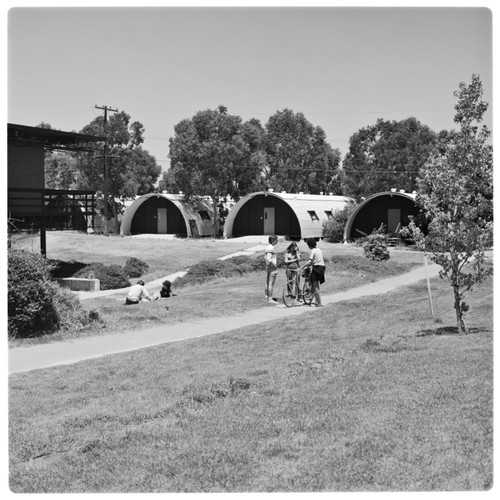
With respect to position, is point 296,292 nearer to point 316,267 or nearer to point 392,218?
point 316,267

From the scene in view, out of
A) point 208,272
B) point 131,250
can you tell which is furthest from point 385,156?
point 208,272

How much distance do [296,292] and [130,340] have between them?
497 centimetres

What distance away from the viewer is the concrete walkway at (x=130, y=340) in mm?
10796

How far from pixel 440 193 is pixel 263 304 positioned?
6.63m

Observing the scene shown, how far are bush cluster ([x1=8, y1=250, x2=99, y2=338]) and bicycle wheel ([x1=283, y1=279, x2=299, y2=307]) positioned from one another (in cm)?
454

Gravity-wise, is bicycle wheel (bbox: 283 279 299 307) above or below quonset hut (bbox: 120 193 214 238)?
below

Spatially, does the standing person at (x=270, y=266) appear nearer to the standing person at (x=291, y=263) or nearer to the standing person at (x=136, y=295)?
the standing person at (x=291, y=263)

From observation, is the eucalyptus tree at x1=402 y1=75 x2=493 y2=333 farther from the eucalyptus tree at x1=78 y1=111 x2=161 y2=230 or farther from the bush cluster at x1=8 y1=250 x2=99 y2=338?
the eucalyptus tree at x1=78 y1=111 x2=161 y2=230

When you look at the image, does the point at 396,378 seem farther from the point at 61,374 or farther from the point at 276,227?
the point at 276,227

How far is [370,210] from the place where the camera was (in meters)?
39.0

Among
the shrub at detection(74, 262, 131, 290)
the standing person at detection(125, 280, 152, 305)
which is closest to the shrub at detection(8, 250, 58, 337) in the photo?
the standing person at detection(125, 280, 152, 305)

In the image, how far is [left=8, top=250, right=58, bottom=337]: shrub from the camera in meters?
12.5

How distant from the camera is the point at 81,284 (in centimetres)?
2228

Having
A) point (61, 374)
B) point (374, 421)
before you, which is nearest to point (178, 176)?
point (61, 374)
